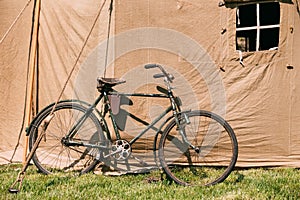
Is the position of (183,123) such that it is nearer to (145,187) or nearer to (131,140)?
(131,140)

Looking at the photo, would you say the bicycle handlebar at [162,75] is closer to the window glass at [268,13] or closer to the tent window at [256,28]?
the tent window at [256,28]

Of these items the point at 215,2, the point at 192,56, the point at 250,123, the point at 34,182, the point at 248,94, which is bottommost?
the point at 34,182

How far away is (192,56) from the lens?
4438 mm

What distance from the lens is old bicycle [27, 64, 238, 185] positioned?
162 inches

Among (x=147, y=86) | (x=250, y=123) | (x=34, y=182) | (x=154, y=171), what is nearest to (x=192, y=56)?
(x=147, y=86)

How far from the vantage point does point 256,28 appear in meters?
4.42

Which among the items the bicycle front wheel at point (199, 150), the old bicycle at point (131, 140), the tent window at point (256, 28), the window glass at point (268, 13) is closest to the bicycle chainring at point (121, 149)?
the old bicycle at point (131, 140)

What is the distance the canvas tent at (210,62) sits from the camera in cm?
435

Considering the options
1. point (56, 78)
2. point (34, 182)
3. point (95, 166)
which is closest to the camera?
point (34, 182)

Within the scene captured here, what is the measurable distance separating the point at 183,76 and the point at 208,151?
837 mm

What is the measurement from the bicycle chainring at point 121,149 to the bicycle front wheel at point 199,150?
1.22 feet

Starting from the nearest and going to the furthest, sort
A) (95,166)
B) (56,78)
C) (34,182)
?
1. (34,182)
2. (95,166)
3. (56,78)

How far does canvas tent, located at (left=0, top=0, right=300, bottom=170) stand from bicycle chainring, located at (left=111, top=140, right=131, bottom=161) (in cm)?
22

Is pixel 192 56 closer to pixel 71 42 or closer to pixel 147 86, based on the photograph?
pixel 147 86
